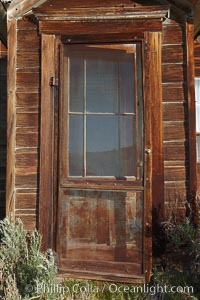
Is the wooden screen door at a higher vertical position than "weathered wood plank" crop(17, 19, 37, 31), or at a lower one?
lower

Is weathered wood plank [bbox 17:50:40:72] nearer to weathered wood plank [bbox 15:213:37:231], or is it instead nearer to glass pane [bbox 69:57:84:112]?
glass pane [bbox 69:57:84:112]

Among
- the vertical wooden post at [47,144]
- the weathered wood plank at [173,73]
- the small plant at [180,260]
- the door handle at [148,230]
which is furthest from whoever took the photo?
the weathered wood plank at [173,73]

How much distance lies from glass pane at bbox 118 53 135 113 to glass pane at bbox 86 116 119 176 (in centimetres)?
17

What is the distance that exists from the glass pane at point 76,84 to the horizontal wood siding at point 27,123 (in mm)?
378

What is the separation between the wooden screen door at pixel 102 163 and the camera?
11.9 feet

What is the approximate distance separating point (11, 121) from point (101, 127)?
979 millimetres

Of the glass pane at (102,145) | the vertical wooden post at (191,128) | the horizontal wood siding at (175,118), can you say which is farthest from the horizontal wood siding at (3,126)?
the vertical wooden post at (191,128)

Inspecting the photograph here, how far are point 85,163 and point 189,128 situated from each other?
1.17 meters

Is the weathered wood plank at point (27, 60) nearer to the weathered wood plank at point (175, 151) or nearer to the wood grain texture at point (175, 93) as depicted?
the wood grain texture at point (175, 93)

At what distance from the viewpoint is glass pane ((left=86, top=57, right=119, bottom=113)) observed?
3795 mm

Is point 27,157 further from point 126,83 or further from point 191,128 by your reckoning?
point 191,128

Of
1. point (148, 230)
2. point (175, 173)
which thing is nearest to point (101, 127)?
point (175, 173)

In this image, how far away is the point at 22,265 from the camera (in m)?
3.42

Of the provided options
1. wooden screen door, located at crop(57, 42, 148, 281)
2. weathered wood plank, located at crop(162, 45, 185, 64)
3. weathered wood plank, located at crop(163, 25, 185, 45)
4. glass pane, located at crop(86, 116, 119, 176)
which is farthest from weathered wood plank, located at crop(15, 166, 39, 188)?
weathered wood plank, located at crop(163, 25, 185, 45)
